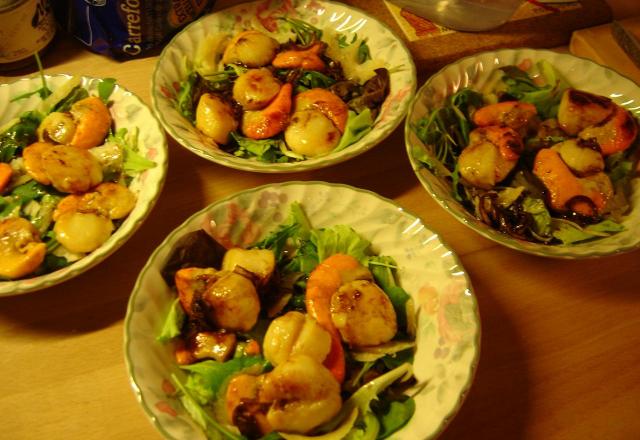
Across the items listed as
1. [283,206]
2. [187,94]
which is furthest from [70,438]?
[187,94]

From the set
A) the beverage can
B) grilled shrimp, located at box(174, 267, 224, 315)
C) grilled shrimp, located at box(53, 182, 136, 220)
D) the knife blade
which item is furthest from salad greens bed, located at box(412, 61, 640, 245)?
the beverage can

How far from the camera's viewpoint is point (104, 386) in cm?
109

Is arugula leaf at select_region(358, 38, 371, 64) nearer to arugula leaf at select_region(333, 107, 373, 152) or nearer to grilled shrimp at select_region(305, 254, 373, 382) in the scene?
arugula leaf at select_region(333, 107, 373, 152)

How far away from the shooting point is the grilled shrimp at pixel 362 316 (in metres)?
1.02

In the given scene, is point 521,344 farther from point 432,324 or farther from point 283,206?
point 283,206

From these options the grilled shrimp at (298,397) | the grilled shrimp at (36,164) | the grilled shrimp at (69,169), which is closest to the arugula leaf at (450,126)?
the grilled shrimp at (298,397)

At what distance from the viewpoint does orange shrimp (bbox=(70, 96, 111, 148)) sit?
4.47 feet

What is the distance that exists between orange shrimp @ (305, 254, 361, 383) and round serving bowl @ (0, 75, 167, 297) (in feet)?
1.36

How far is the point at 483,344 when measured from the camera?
1.17m

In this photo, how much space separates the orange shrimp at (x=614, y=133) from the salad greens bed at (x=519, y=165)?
0.03 m

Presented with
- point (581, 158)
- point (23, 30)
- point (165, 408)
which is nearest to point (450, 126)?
point (581, 158)

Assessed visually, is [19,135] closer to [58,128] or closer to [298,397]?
[58,128]

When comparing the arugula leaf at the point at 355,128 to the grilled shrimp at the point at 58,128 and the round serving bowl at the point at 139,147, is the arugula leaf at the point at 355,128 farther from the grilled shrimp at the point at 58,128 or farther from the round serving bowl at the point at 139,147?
the grilled shrimp at the point at 58,128

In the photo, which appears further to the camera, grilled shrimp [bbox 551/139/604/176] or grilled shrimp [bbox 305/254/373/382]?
grilled shrimp [bbox 551/139/604/176]
